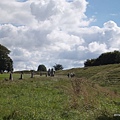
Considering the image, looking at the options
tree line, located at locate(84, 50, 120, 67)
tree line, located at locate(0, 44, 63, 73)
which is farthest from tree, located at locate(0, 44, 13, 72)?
tree line, located at locate(84, 50, 120, 67)

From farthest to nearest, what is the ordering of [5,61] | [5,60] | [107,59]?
[107,59], [5,60], [5,61]

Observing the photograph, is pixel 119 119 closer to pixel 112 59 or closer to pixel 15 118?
pixel 15 118

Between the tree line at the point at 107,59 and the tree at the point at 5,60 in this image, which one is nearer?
the tree at the point at 5,60

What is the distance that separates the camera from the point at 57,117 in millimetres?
14766

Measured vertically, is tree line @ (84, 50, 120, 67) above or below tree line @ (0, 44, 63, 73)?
above

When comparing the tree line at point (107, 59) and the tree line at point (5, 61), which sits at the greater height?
the tree line at point (107, 59)

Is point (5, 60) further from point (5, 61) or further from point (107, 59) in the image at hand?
point (107, 59)

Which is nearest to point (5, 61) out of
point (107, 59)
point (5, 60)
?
point (5, 60)

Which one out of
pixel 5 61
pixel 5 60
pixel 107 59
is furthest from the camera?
pixel 107 59

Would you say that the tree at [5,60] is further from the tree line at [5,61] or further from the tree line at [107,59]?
the tree line at [107,59]

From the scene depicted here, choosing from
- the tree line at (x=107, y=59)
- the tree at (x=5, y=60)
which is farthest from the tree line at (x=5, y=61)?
the tree line at (x=107, y=59)

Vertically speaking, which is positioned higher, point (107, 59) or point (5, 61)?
point (107, 59)

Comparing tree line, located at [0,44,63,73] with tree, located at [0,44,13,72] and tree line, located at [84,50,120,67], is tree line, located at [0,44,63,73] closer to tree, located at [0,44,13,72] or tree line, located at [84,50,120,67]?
tree, located at [0,44,13,72]

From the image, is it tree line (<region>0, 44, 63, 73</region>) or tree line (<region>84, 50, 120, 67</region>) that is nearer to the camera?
tree line (<region>0, 44, 63, 73</region>)
